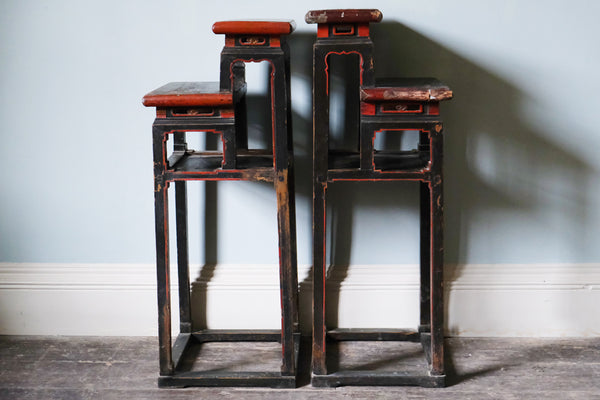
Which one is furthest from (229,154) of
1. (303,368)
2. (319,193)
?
(303,368)

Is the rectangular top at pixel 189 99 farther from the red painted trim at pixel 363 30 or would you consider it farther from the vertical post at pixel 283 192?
the red painted trim at pixel 363 30

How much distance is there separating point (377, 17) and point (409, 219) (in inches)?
33.0

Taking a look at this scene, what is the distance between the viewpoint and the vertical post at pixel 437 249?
2.05 metres

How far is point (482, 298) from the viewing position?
2570mm

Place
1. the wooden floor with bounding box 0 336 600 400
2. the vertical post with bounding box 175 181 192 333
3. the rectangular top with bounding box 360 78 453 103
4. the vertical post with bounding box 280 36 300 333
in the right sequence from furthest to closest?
1. the vertical post with bounding box 175 181 192 333
2. the vertical post with bounding box 280 36 300 333
3. the wooden floor with bounding box 0 336 600 400
4. the rectangular top with bounding box 360 78 453 103

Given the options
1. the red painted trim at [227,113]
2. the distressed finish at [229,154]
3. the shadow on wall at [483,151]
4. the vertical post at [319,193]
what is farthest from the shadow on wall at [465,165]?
the red painted trim at [227,113]

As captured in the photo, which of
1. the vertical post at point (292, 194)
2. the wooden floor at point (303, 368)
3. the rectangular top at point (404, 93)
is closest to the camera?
the rectangular top at point (404, 93)

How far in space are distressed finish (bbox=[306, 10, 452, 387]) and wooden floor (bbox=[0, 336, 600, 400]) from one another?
7 centimetres

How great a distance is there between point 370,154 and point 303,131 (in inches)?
19.2

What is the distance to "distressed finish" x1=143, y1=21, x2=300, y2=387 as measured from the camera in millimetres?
2041

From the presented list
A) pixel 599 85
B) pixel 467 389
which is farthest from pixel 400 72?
pixel 467 389

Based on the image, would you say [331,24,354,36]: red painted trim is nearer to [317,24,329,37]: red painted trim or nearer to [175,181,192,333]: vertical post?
[317,24,329,37]: red painted trim

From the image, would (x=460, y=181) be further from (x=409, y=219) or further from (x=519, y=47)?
(x=519, y=47)

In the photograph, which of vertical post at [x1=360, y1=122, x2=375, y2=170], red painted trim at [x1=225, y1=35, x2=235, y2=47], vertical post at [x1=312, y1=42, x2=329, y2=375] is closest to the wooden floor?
vertical post at [x1=312, y1=42, x2=329, y2=375]
